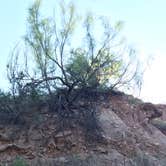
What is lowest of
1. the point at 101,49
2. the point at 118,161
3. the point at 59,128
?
the point at 118,161

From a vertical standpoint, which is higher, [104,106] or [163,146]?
[104,106]

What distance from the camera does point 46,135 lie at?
18391 millimetres

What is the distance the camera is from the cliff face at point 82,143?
58.2 ft

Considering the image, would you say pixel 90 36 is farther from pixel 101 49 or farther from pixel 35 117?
pixel 35 117

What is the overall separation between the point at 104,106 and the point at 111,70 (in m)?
1.68

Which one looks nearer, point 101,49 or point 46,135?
point 46,135

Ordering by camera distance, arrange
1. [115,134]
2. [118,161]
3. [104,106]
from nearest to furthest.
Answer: [118,161], [115,134], [104,106]

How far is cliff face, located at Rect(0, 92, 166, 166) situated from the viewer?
58.2ft

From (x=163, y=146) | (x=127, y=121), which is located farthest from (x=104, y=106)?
(x=163, y=146)

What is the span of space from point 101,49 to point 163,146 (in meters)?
4.52

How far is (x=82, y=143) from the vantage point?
1858 cm

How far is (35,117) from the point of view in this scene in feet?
62.1

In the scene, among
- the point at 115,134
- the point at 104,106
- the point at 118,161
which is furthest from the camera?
the point at 104,106

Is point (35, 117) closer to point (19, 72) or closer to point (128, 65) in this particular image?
point (19, 72)
